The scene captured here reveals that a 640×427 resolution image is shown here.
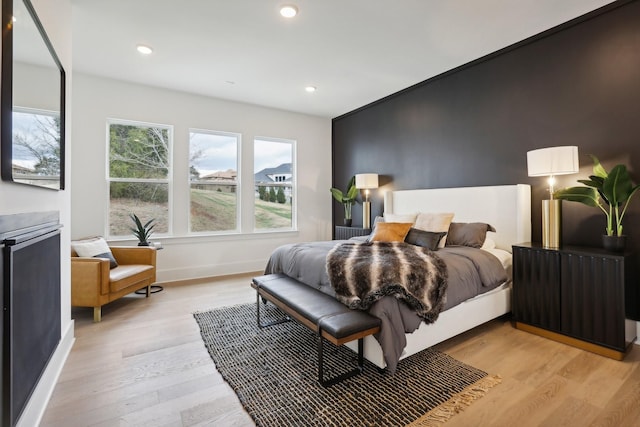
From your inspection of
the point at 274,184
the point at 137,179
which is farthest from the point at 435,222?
the point at 137,179

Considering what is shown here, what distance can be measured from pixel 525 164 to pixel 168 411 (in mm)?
3786

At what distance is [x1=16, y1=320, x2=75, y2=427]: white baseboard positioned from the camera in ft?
4.76

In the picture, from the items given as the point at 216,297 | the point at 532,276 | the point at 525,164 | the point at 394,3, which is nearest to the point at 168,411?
the point at 216,297

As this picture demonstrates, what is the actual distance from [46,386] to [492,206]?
405 cm

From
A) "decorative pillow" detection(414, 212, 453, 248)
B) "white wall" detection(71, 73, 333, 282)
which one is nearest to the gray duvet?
"decorative pillow" detection(414, 212, 453, 248)

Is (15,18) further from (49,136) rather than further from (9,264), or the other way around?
(9,264)

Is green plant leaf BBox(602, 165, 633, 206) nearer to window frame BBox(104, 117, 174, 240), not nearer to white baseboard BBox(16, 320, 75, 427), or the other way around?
white baseboard BBox(16, 320, 75, 427)

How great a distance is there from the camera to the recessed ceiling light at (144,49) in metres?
3.13

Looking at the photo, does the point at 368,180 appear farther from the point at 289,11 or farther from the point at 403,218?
the point at 289,11

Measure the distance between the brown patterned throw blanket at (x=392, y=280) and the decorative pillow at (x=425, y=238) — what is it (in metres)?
0.61

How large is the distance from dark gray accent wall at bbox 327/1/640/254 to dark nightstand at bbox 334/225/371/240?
0.84 m

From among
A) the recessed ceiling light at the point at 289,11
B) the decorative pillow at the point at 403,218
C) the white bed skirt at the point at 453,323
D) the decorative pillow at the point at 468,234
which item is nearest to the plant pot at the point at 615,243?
the white bed skirt at the point at 453,323

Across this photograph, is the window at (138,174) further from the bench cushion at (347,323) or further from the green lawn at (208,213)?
the bench cushion at (347,323)

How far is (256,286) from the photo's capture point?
2.84m
